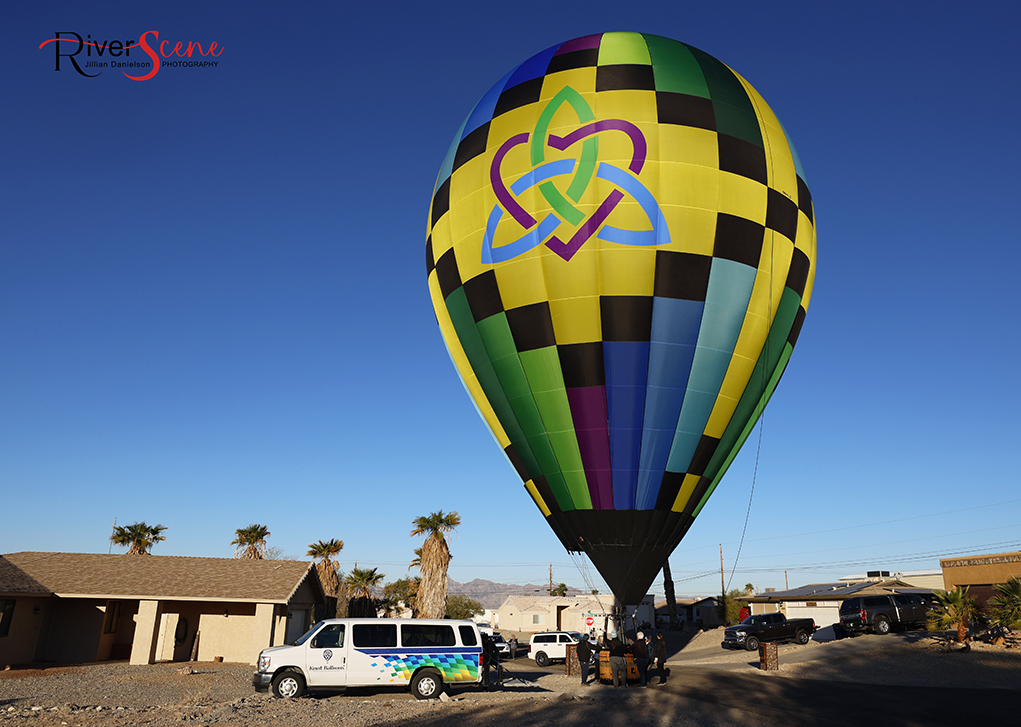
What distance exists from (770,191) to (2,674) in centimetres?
2783

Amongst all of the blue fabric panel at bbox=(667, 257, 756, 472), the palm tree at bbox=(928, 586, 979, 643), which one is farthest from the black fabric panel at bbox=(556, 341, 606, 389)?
the palm tree at bbox=(928, 586, 979, 643)

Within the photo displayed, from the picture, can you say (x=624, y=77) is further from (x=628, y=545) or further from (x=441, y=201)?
(x=628, y=545)

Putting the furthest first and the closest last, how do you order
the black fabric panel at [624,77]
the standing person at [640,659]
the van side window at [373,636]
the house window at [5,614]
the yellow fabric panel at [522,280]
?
the house window at [5,614] → the black fabric panel at [624,77] → the standing person at [640,659] → the yellow fabric panel at [522,280] → the van side window at [373,636]

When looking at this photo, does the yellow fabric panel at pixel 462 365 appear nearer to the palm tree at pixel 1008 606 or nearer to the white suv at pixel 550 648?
the white suv at pixel 550 648

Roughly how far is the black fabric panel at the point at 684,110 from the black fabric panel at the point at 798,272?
4470 mm

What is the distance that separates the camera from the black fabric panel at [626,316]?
701 inches

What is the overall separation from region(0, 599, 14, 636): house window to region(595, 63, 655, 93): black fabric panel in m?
28.2

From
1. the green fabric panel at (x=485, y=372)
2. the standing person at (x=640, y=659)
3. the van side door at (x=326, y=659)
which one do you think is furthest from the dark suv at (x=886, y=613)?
the van side door at (x=326, y=659)

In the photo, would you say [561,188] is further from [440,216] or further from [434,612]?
[434,612]

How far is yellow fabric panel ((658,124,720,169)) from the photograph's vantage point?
18016 millimetres

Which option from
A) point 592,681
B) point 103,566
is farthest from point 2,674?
point 592,681

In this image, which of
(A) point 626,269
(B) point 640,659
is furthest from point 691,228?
(B) point 640,659

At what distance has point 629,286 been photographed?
17688 millimetres

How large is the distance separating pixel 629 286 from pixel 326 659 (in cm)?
1191
